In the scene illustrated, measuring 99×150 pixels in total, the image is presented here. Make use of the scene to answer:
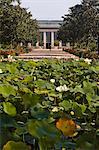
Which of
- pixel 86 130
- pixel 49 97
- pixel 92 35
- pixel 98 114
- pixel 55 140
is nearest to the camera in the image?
pixel 55 140

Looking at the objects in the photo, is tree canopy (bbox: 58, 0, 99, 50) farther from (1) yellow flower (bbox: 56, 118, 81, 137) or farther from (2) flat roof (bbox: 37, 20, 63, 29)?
(2) flat roof (bbox: 37, 20, 63, 29)

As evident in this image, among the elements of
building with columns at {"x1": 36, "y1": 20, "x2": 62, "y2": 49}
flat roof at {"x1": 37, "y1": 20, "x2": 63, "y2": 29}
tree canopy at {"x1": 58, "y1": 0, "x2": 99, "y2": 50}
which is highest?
tree canopy at {"x1": 58, "y1": 0, "x2": 99, "y2": 50}

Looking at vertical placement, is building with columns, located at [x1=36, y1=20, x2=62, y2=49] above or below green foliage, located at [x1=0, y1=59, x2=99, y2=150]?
below

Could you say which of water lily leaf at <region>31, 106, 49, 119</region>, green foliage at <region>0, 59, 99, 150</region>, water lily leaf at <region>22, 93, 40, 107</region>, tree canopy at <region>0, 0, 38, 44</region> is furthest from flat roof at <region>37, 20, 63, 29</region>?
water lily leaf at <region>31, 106, 49, 119</region>

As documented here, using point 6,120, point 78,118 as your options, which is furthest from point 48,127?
point 78,118

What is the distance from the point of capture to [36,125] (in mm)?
1276

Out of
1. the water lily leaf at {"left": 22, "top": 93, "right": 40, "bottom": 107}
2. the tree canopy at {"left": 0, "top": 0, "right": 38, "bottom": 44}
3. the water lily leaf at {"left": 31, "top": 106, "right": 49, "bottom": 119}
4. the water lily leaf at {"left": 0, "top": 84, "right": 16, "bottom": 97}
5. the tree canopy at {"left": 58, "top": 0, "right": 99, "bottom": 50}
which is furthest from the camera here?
the tree canopy at {"left": 58, "top": 0, "right": 99, "bottom": 50}

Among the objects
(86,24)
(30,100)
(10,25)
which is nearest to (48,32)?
(86,24)

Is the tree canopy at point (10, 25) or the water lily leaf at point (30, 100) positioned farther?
the tree canopy at point (10, 25)

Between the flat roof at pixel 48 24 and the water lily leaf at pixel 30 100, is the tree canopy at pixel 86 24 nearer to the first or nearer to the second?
the water lily leaf at pixel 30 100

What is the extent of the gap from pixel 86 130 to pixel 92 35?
35054 mm

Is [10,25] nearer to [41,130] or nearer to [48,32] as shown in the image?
[41,130]

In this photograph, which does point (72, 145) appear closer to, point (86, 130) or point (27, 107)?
point (86, 130)

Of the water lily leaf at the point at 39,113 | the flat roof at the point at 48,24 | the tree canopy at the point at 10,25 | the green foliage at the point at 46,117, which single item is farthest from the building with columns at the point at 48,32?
the water lily leaf at the point at 39,113
